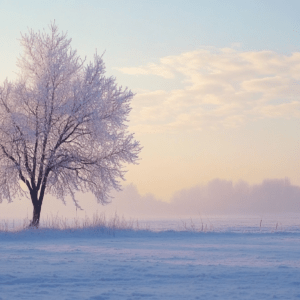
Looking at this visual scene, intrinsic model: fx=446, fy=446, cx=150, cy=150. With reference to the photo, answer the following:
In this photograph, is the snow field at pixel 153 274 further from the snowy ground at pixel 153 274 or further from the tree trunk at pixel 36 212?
the tree trunk at pixel 36 212

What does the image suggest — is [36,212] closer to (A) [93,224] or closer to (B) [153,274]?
(A) [93,224]

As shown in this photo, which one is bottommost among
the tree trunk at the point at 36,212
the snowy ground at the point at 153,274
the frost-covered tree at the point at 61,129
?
the snowy ground at the point at 153,274

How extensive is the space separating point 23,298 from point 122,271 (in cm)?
232

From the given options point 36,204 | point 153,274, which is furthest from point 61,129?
point 153,274

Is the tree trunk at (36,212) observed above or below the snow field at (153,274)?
above

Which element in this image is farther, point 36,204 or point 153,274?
point 36,204

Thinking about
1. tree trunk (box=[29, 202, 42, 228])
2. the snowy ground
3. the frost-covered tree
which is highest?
the frost-covered tree

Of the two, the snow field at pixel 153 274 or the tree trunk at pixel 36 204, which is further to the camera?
the tree trunk at pixel 36 204

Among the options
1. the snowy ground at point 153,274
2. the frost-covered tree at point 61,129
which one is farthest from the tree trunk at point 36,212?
the snowy ground at point 153,274

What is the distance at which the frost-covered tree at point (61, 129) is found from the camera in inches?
814

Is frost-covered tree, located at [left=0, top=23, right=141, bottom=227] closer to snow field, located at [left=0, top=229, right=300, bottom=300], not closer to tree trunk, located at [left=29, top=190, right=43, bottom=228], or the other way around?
tree trunk, located at [left=29, top=190, right=43, bottom=228]

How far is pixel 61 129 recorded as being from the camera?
21.5m

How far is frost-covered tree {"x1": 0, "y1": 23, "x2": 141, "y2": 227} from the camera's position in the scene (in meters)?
20.7

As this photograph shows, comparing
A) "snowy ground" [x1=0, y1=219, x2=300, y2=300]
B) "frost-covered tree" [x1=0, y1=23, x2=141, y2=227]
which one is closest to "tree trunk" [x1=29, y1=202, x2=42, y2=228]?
"frost-covered tree" [x1=0, y1=23, x2=141, y2=227]
